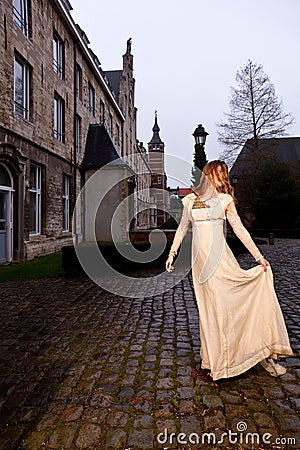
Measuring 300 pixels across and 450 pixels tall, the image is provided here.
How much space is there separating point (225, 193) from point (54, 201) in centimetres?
1282

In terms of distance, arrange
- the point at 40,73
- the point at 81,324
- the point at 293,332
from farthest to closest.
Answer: the point at 40,73, the point at 81,324, the point at 293,332

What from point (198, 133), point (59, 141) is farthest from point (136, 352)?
point (59, 141)

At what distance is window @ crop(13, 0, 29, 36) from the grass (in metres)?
8.02

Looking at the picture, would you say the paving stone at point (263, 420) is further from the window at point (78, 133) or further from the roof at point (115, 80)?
the roof at point (115, 80)

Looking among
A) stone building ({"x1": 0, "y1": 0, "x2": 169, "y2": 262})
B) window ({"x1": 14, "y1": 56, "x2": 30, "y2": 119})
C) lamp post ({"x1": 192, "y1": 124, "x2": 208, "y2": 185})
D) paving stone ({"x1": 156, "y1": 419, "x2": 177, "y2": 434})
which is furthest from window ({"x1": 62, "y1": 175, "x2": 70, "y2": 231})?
paving stone ({"x1": 156, "y1": 419, "x2": 177, "y2": 434})

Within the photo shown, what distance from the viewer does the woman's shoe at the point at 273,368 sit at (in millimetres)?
3389

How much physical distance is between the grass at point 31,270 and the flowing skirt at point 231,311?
6719 mm

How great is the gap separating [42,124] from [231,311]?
1261 centimetres

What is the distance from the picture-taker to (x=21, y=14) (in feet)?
40.4

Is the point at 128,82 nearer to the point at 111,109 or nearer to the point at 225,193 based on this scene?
the point at 111,109

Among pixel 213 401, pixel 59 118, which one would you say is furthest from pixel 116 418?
pixel 59 118

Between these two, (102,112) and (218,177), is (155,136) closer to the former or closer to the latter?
(102,112)

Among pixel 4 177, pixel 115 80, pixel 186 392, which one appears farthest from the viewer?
pixel 115 80

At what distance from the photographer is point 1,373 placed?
3504 mm
